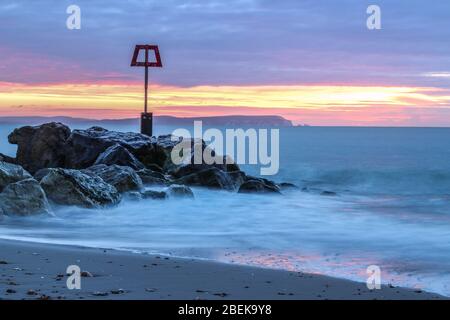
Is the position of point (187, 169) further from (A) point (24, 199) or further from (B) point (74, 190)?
(A) point (24, 199)

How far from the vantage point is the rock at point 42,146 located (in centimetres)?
2147

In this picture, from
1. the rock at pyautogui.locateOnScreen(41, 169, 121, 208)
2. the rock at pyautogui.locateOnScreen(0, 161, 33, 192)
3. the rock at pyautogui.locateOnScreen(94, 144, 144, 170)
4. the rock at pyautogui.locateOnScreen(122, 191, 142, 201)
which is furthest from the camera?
the rock at pyautogui.locateOnScreen(94, 144, 144, 170)

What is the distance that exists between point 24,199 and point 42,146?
→ 9354 mm

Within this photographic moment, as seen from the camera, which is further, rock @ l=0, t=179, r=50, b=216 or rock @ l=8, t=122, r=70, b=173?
rock @ l=8, t=122, r=70, b=173

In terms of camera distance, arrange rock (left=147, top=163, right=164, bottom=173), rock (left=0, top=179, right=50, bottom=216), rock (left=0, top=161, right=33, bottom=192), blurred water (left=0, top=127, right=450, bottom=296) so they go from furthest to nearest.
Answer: rock (left=147, top=163, right=164, bottom=173)
rock (left=0, top=161, right=33, bottom=192)
rock (left=0, top=179, right=50, bottom=216)
blurred water (left=0, top=127, right=450, bottom=296)

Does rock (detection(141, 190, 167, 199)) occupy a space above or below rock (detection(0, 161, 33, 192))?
below

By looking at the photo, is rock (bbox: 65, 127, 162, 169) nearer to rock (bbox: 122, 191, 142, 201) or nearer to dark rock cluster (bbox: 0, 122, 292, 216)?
dark rock cluster (bbox: 0, 122, 292, 216)

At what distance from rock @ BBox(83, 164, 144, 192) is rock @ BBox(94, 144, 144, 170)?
8.79 feet

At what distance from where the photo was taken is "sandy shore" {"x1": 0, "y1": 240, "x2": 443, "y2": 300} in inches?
241

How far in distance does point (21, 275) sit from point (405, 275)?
14.6 ft

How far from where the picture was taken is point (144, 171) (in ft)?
61.6

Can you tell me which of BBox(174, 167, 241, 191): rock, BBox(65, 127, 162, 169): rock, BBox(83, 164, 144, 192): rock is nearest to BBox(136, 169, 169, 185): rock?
BBox(174, 167, 241, 191): rock

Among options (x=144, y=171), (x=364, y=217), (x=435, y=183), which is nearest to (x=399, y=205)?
(x=364, y=217)

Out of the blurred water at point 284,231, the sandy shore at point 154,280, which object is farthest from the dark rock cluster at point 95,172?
the sandy shore at point 154,280
